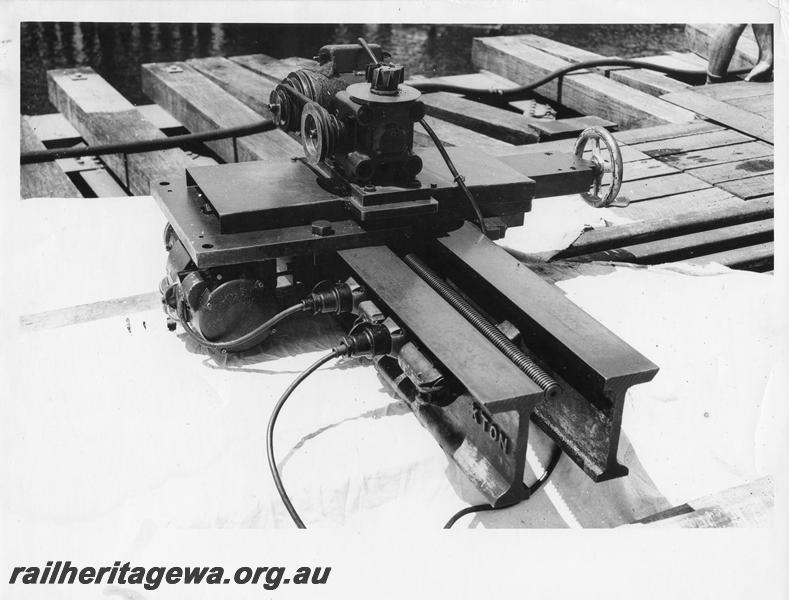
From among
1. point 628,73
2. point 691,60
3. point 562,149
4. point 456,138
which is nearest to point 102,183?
point 456,138

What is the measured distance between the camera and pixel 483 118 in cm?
260

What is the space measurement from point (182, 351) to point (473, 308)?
520 millimetres

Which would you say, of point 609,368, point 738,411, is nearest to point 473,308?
point 609,368

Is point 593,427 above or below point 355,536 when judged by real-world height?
above

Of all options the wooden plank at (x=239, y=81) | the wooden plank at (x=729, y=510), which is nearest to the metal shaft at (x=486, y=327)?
the wooden plank at (x=729, y=510)

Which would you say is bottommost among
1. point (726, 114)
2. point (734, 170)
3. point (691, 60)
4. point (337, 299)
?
point (337, 299)

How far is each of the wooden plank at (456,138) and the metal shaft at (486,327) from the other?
97 cm

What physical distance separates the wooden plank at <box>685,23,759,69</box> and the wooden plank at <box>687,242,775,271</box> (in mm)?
1285

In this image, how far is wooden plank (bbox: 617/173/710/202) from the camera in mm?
2061

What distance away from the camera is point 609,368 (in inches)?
43.8

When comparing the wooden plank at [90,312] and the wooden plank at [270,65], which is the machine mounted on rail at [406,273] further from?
the wooden plank at [270,65]

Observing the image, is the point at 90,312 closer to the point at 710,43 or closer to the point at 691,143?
the point at 691,143

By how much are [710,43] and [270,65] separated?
154 cm

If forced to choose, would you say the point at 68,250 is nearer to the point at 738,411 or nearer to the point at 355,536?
A: the point at 355,536
